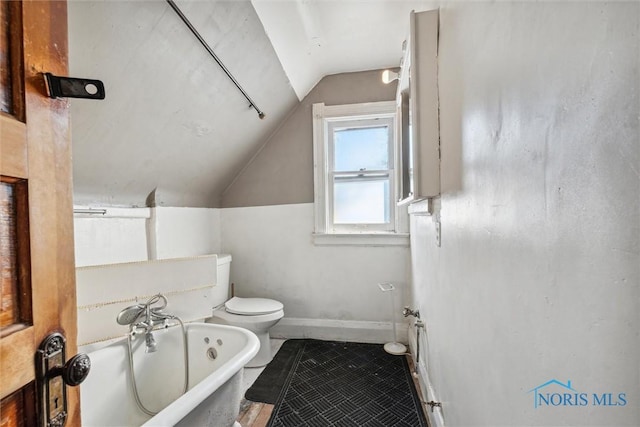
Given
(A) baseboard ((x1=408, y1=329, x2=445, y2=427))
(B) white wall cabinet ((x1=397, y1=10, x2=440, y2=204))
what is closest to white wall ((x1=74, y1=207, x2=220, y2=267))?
(B) white wall cabinet ((x1=397, y1=10, x2=440, y2=204))

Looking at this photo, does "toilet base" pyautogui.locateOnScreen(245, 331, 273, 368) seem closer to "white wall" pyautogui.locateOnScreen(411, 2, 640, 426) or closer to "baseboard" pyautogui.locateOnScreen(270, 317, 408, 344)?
"baseboard" pyautogui.locateOnScreen(270, 317, 408, 344)

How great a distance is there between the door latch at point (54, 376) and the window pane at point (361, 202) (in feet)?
6.94

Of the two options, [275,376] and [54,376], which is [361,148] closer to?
[275,376]

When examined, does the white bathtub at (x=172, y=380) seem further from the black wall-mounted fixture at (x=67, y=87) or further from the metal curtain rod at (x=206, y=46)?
the metal curtain rod at (x=206, y=46)

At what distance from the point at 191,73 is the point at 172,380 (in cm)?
163

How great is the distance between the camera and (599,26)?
0.37 m

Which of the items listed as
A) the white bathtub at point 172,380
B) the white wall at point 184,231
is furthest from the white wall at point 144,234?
the white bathtub at point 172,380

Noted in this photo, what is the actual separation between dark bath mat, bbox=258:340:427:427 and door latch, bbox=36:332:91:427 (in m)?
1.26

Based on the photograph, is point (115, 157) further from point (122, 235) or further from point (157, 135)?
point (122, 235)

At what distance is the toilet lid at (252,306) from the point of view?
6.65 ft

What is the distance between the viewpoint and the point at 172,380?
1.50 metres

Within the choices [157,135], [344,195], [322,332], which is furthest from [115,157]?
[322,332]

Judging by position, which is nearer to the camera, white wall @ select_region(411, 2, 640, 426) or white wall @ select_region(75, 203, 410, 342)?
white wall @ select_region(411, 2, 640, 426)

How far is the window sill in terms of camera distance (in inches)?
91.6
